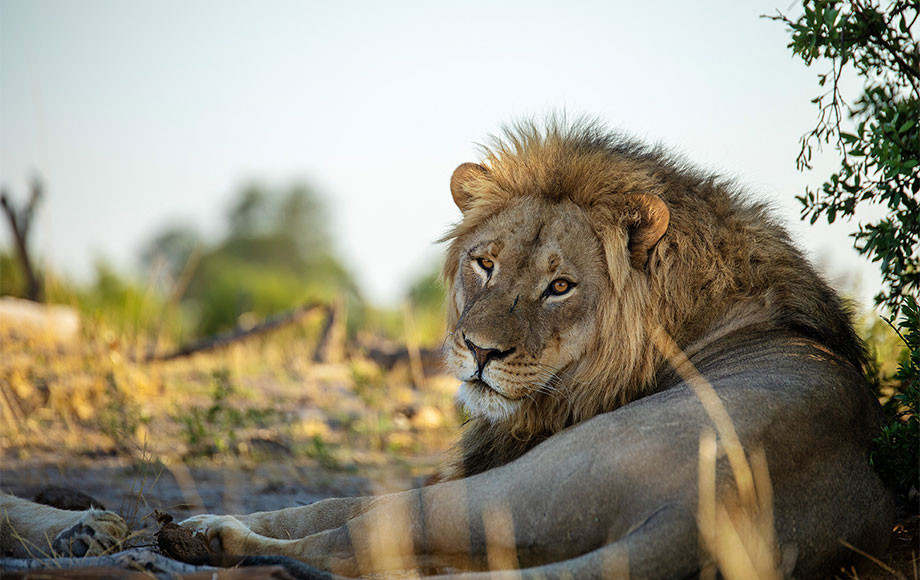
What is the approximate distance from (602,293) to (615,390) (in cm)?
42

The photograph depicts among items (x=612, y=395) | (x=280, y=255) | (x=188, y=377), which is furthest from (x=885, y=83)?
(x=280, y=255)

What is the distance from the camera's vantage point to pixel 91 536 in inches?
125

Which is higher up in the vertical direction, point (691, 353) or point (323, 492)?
point (691, 353)

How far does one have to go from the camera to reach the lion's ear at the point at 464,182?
A: 4391mm

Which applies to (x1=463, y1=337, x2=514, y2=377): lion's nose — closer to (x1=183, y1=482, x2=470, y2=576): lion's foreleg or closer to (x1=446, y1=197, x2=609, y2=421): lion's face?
(x1=446, y1=197, x2=609, y2=421): lion's face

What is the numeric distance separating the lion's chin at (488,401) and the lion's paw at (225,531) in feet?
3.42

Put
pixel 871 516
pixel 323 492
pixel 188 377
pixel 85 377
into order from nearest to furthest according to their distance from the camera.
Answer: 1. pixel 871 516
2. pixel 323 492
3. pixel 85 377
4. pixel 188 377

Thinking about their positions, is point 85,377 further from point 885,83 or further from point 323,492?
point 885,83

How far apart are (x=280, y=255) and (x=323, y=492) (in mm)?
43591

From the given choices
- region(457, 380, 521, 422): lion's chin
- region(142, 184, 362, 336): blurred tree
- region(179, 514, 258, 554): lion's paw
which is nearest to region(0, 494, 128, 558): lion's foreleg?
region(179, 514, 258, 554): lion's paw

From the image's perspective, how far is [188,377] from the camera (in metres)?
8.66

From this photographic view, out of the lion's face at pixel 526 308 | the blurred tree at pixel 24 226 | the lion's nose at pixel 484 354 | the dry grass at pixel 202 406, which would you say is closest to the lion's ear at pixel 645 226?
the lion's face at pixel 526 308

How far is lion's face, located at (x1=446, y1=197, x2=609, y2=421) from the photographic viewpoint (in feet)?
11.9

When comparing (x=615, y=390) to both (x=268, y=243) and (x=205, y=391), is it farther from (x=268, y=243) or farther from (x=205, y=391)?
(x=268, y=243)
